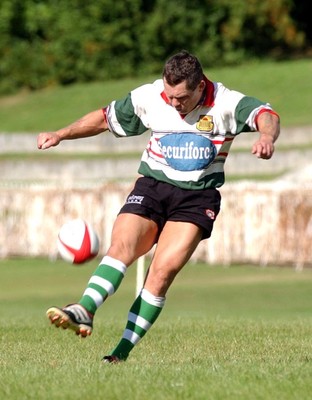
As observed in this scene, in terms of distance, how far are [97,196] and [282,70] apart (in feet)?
62.5

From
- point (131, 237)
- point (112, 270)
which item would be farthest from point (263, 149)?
point (112, 270)

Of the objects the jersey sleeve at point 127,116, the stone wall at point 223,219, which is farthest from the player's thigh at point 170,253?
the stone wall at point 223,219

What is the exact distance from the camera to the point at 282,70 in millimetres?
49469

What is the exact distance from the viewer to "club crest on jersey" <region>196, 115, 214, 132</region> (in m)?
9.62

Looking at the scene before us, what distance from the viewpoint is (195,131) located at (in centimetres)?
963

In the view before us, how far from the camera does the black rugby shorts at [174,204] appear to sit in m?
9.67

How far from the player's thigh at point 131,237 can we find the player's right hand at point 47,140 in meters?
0.69

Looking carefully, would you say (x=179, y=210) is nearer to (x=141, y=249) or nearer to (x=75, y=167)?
(x=141, y=249)

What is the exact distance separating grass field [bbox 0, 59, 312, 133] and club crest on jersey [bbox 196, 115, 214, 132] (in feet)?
112

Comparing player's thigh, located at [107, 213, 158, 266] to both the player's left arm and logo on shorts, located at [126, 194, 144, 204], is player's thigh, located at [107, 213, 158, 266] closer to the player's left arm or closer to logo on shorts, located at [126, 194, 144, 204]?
logo on shorts, located at [126, 194, 144, 204]

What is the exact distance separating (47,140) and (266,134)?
1.58m

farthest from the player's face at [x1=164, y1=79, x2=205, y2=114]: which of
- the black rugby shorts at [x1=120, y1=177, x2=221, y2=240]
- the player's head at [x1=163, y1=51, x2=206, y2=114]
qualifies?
the black rugby shorts at [x1=120, y1=177, x2=221, y2=240]

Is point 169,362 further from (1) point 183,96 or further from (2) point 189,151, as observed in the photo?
(1) point 183,96

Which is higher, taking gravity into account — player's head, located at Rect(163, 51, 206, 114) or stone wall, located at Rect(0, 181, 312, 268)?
player's head, located at Rect(163, 51, 206, 114)
